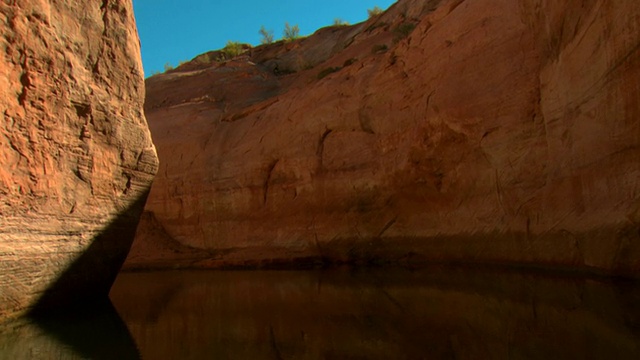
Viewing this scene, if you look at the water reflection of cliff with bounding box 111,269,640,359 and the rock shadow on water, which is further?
the rock shadow on water

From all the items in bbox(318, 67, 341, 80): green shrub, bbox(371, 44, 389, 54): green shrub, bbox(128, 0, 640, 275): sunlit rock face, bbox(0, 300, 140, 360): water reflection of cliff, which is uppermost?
bbox(371, 44, 389, 54): green shrub

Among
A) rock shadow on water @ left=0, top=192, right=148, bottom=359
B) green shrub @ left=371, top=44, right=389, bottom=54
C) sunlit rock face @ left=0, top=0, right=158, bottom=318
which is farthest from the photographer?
green shrub @ left=371, top=44, right=389, bottom=54

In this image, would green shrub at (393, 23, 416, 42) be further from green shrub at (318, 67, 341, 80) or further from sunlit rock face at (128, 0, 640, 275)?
green shrub at (318, 67, 341, 80)

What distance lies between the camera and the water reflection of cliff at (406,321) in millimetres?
3244

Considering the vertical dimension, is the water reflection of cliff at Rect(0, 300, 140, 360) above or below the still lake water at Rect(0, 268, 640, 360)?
above

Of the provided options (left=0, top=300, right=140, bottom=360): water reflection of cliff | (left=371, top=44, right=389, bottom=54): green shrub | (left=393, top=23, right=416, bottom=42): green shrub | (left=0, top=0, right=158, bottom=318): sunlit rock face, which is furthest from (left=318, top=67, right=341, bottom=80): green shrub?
(left=0, top=300, right=140, bottom=360): water reflection of cliff

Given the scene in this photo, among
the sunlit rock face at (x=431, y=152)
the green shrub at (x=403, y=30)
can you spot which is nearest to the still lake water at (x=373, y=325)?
the sunlit rock face at (x=431, y=152)

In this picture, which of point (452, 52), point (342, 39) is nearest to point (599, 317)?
point (452, 52)

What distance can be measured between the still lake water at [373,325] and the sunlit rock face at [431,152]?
146cm

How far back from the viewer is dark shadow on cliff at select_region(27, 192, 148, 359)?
411 centimetres

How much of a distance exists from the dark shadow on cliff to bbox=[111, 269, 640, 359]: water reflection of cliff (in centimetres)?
19

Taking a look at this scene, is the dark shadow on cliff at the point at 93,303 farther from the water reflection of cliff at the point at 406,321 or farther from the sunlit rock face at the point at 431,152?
the sunlit rock face at the point at 431,152

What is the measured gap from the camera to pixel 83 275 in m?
6.49

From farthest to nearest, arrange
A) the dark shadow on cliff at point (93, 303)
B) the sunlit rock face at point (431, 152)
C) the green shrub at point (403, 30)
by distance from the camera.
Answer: the green shrub at point (403, 30) → the sunlit rock face at point (431, 152) → the dark shadow on cliff at point (93, 303)
